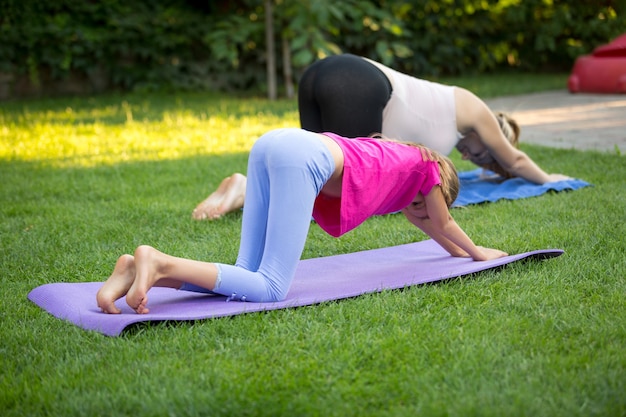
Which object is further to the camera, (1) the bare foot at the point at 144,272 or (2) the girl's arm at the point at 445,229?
(2) the girl's arm at the point at 445,229

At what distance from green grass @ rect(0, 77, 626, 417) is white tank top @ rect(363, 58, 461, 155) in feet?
1.35

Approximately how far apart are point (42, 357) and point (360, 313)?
0.99 metres

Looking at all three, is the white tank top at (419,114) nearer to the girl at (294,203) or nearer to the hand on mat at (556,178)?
the hand on mat at (556,178)

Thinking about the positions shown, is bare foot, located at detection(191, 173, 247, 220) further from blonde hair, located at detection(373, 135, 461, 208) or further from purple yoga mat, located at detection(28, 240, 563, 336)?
blonde hair, located at detection(373, 135, 461, 208)

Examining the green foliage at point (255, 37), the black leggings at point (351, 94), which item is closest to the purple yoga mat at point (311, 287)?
the black leggings at point (351, 94)

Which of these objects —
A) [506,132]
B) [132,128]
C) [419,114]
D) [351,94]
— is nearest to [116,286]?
[351,94]

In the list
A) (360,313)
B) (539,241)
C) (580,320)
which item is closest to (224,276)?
(360,313)

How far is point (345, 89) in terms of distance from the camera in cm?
381

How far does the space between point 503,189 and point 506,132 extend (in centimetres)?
35

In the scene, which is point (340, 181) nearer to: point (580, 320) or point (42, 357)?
point (580, 320)

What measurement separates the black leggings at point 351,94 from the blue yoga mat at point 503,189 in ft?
2.26

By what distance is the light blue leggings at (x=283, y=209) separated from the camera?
2.47 meters

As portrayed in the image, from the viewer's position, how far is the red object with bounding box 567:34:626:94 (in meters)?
8.59

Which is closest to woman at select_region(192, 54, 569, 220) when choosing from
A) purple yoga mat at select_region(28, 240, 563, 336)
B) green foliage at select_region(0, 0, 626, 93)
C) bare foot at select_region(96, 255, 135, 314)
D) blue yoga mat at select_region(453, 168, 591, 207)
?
blue yoga mat at select_region(453, 168, 591, 207)
